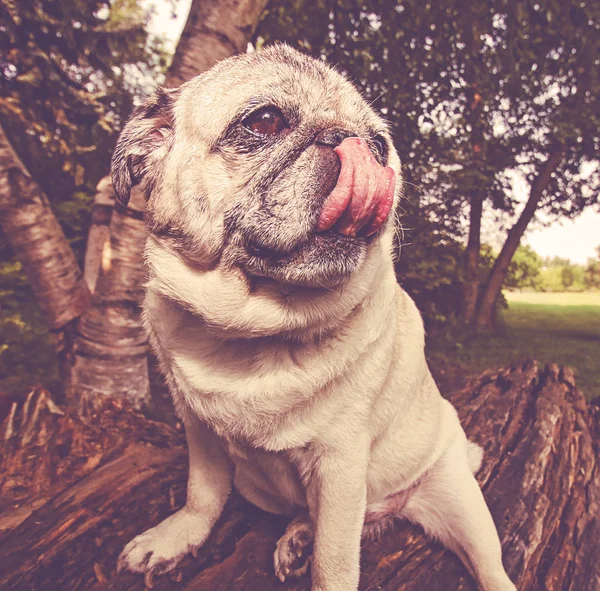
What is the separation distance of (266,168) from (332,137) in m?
0.23

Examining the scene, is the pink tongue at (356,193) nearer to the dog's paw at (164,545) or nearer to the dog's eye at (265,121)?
the dog's eye at (265,121)

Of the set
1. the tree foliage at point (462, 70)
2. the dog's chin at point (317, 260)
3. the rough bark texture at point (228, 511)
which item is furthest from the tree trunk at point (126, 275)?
the dog's chin at point (317, 260)

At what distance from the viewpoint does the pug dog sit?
1.32m

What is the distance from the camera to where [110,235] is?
3.11 m

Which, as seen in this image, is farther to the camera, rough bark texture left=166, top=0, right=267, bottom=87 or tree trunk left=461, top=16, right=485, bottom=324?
tree trunk left=461, top=16, right=485, bottom=324

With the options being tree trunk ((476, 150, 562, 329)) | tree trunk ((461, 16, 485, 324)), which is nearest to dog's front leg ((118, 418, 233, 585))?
tree trunk ((461, 16, 485, 324))

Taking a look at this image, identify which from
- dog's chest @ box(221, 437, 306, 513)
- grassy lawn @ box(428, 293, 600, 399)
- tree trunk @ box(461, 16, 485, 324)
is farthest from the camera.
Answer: grassy lawn @ box(428, 293, 600, 399)

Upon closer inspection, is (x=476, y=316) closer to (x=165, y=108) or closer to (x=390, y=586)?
(x=390, y=586)

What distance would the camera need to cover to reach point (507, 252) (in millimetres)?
5777

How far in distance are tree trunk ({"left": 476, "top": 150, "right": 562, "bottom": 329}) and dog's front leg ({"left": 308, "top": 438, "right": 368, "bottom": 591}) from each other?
178 inches

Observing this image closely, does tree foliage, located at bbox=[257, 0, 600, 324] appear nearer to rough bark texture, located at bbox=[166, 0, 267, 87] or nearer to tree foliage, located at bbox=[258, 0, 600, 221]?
tree foliage, located at bbox=[258, 0, 600, 221]

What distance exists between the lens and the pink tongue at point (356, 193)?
124 centimetres

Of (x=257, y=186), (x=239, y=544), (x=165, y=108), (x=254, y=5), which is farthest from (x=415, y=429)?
(x=254, y=5)

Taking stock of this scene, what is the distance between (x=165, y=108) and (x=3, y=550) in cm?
196
